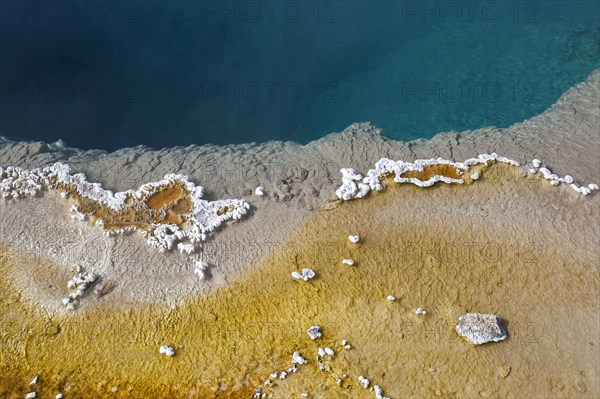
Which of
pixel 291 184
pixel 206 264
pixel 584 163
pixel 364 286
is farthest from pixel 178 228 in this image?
pixel 584 163

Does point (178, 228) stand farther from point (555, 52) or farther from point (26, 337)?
point (555, 52)

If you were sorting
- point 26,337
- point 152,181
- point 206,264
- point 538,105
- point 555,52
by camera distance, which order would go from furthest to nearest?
point 555,52 → point 538,105 → point 152,181 → point 206,264 → point 26,337

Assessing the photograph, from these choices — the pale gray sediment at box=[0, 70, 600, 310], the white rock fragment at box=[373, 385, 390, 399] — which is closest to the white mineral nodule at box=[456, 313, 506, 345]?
the white rock fragment at box=[373, 385, 390, 399]

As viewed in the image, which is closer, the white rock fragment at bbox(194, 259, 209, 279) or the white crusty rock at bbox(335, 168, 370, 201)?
the white rock fragment at bbox(194, 259, 209, 279)

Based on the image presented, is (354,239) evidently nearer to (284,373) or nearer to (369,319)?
(369,319)

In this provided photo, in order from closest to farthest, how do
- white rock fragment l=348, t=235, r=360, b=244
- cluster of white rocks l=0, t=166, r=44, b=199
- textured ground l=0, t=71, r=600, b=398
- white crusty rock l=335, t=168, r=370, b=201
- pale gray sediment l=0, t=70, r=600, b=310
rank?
textured ground l=0, t=71, r=600, b=398 → pale gray sediment l=0, t=70, r=600, b=310 → white rock fragment l=348, t=235, r=360, b=244 → white crusty rock l=335, t=168, r=370, b=201 → cluster of white rocks l=0, t=166, r=44, b=199

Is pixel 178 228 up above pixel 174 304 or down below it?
above

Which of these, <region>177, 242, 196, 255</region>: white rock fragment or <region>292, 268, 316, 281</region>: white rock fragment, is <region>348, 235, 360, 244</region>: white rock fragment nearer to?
<region>292, 268, 316, 281</region>: white rock fragment
